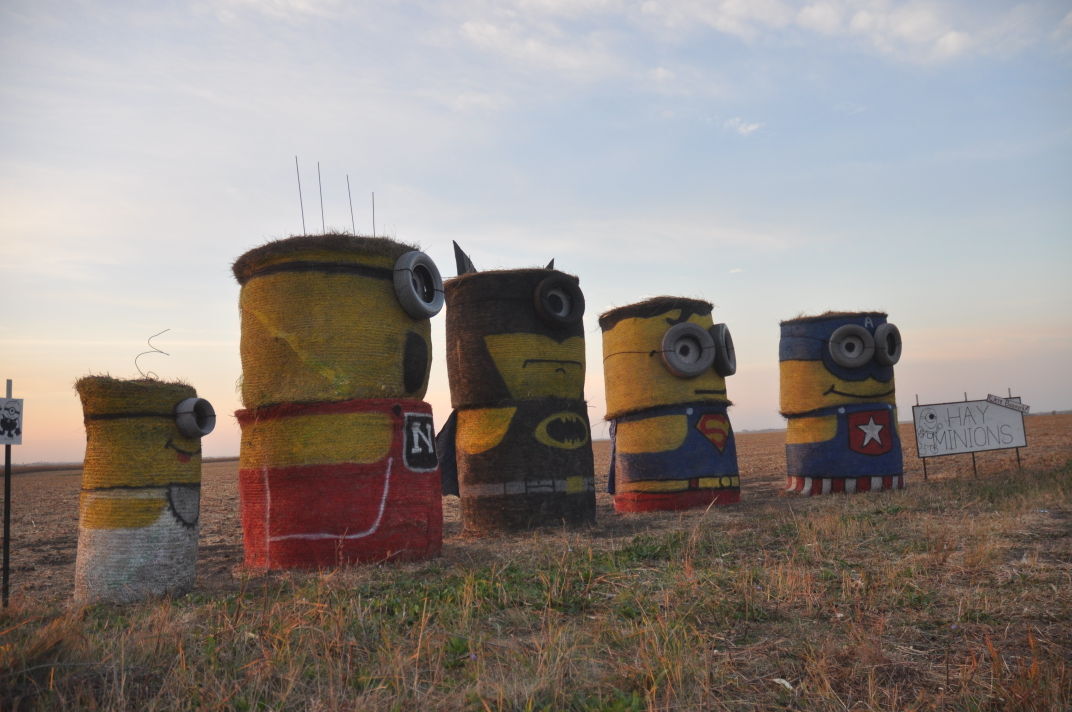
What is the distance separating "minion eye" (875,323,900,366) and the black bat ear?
7452mm

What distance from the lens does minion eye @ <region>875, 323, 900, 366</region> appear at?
14.2 meters

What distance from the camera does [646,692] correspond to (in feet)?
12.2

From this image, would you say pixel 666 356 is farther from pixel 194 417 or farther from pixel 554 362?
pixel 194 417

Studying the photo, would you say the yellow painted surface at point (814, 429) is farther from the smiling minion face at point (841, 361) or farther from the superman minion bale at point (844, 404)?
the smiling minion face at point (841, 361)

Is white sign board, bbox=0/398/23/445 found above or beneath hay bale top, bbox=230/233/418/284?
beneath

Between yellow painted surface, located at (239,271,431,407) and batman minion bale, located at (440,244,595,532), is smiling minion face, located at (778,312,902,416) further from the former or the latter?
yellow painted surface, located at (239,271,431,407)

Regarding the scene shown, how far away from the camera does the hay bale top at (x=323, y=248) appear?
8.09 metres

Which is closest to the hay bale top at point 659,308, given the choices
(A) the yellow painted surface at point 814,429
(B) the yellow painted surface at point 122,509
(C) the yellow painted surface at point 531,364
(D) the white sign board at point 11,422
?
(C) the yellow painted surface at point 531,364

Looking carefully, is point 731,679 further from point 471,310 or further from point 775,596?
point 471,310

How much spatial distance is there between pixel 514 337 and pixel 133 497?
505 centimetres

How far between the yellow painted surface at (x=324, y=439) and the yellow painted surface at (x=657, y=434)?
5544 mm

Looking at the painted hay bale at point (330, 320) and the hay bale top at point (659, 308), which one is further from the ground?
the hay bale top at point (659, 308)

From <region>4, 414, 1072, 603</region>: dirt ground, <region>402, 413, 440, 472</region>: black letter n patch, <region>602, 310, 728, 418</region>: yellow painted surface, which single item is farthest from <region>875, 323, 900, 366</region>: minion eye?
<region>402, 413, 440, 472</region>: black letter n patch

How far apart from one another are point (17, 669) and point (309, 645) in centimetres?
134
